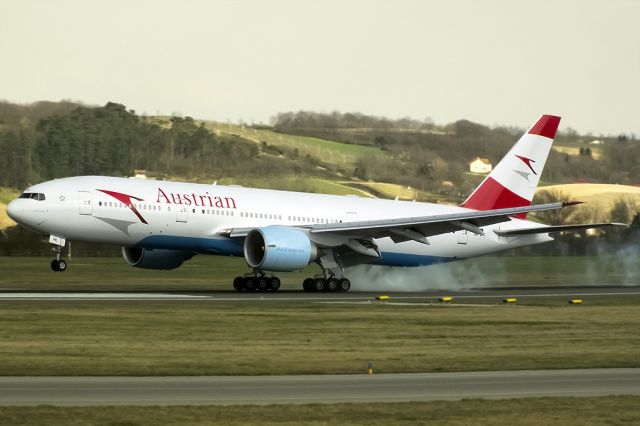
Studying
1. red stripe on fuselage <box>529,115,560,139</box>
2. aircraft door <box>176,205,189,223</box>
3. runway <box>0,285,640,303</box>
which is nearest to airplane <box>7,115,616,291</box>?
aircraft door <box>176,205,189,223</box>

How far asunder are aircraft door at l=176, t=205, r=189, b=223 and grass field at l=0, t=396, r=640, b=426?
1011 inches

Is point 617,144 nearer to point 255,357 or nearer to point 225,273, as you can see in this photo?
point 225,273

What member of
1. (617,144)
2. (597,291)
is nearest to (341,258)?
(597,291)

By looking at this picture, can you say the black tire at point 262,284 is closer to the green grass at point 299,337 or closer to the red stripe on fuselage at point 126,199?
the red stripe on fuselage at point 126,199

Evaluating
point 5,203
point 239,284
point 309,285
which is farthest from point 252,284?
point 5,203

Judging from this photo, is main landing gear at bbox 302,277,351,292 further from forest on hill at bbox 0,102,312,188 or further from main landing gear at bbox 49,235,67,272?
forest on hill at bbox 0,102,312,188

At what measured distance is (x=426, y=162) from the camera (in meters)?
65.4

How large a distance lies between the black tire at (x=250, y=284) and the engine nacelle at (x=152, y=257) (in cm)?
268

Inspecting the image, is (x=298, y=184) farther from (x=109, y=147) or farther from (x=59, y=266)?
(x=59, y=266)

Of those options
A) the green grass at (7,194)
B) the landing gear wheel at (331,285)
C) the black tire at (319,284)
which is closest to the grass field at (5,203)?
the green grass at (7,194)

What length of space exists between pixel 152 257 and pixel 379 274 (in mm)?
10885

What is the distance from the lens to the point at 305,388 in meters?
17.5

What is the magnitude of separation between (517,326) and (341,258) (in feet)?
54.6

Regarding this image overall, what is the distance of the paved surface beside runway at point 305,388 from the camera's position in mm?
16062
